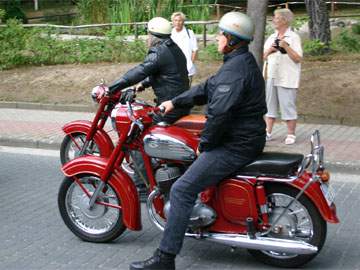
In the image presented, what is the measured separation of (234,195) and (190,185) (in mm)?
355

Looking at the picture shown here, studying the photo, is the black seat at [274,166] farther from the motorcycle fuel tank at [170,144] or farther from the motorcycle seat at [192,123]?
the motorcycle seat at [192,123]

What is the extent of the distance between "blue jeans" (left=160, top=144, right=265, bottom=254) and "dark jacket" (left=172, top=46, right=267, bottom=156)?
0.29 feet

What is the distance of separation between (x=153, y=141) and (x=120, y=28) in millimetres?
14160

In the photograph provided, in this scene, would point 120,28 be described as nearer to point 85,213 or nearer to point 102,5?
point 102,5

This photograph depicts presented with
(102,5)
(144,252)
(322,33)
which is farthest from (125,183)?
(102,5)

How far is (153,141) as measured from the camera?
6020 mm

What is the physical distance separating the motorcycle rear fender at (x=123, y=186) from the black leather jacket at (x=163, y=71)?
1.40 metres

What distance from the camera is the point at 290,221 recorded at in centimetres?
574

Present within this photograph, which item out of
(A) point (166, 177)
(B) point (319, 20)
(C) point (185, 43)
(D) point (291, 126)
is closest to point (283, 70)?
(D) point (291, 126)

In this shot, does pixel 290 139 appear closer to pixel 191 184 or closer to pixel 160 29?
pixel 160 29

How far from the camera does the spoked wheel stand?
8539mm

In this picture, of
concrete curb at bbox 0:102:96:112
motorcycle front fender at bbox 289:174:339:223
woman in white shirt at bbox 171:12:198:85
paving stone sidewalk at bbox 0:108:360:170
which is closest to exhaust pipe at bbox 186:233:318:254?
motorcycle front fender at bbox 289:174:339:223

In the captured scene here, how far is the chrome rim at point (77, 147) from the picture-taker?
28.0ft

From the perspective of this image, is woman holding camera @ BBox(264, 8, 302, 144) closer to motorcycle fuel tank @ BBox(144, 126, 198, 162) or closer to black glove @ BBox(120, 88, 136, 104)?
black glove @ BBox(120, 88, 136, 104)
